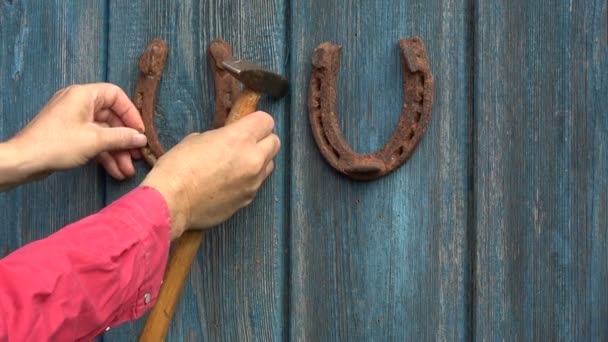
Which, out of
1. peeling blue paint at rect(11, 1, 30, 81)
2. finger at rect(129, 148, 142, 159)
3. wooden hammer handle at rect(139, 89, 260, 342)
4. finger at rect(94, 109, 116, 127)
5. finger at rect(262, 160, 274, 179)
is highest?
peeling blue paint at rect(11, 1, 30, 81)

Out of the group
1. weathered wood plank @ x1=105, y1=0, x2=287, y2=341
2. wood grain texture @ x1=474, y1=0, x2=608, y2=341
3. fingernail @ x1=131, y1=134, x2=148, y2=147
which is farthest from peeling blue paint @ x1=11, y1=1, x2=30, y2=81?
wood grain texture @ x1=474, y1=0, x2=608, y2=341

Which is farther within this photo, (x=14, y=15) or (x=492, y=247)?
(x=14, y=15)

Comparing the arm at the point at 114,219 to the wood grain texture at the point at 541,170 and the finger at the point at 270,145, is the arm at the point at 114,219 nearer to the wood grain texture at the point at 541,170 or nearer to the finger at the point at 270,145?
the finger at the point at 270,145

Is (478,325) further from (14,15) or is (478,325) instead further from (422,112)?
(14,15)

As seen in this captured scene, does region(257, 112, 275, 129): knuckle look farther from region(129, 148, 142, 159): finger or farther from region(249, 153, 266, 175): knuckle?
region(129, 148, 142, 159): finger

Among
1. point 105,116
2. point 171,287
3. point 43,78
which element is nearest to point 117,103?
point 105,116


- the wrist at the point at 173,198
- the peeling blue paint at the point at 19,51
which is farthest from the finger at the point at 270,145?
the peeling blue paint at the point at 19,51

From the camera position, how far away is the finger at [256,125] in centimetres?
93

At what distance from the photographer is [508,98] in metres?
0.98

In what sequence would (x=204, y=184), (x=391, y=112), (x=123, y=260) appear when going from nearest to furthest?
1. (x=123, y=260)
2. (x=204, y=184)
3. (x=391, y=112)

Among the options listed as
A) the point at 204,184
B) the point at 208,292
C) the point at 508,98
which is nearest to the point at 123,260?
the point at 204,184

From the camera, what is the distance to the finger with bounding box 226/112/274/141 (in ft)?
3.06

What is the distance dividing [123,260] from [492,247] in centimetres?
46

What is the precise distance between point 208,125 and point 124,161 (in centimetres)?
13
